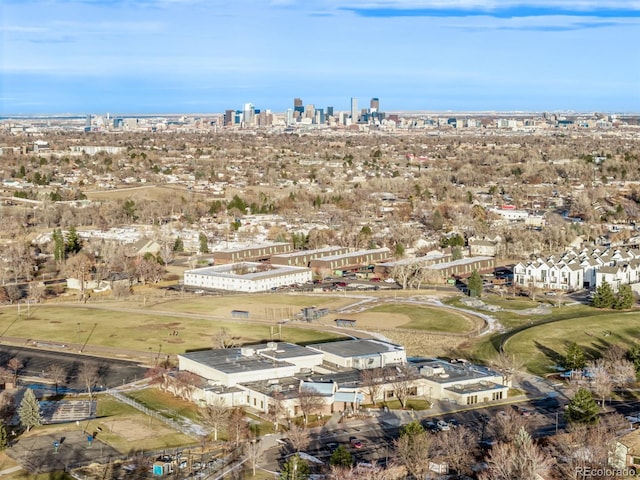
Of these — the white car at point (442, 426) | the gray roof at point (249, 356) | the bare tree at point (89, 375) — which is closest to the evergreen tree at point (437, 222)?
the gray roof at point (249, 356)

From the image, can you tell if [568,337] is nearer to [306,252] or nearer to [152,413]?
[152,413]

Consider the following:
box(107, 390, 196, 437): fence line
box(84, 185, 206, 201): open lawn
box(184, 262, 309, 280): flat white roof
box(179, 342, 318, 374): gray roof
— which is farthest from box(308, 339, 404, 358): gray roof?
box(84, 185, 206, 201): open lawn

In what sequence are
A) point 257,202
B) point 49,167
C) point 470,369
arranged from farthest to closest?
point 49,167, point 257,202, point 470,369

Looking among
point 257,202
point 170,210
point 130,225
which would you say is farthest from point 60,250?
point 257,202

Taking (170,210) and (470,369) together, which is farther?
(170,210)

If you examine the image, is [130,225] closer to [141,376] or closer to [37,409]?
[141,376]

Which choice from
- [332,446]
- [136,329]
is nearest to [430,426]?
[332,446]

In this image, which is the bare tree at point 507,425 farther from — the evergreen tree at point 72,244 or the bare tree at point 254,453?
the evergreen tree at point 72,244

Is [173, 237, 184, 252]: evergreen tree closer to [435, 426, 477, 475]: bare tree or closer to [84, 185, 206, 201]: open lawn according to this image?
[84, 185, 206, 201]: open lawn
